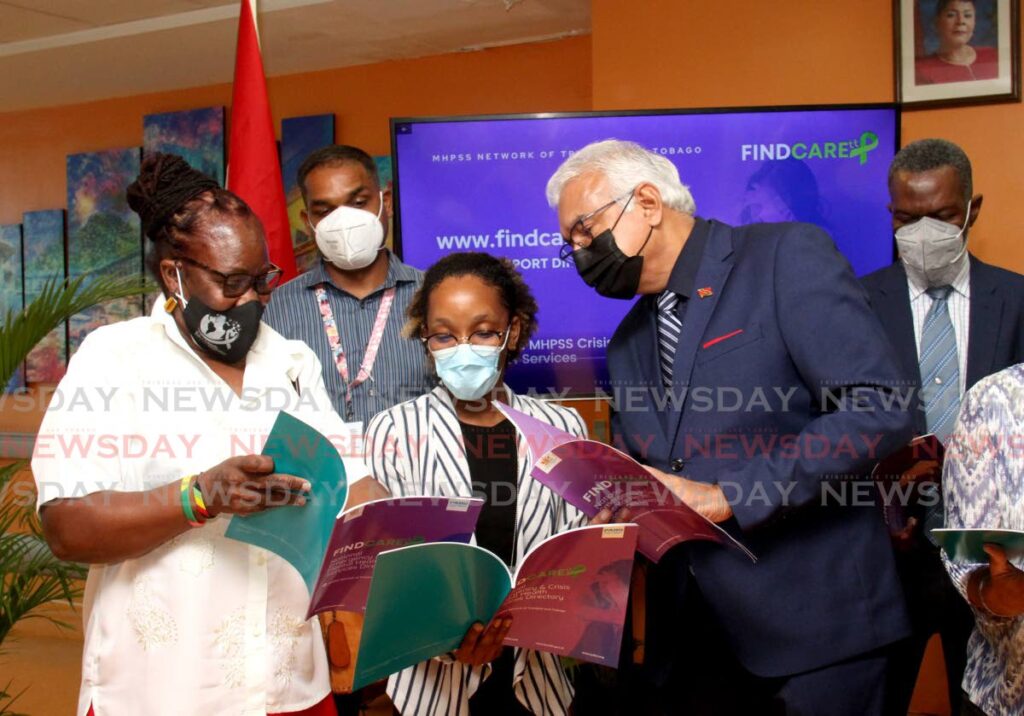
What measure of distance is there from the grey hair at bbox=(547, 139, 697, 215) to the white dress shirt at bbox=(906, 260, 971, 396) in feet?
3.36

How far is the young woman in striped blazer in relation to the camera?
1.89 metres

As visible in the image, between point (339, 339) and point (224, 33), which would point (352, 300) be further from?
point (224, 33)

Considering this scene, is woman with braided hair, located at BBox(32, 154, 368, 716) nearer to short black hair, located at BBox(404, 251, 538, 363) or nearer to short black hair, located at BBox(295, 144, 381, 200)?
short black hair, located at BBox(404, 251, 538, 363)

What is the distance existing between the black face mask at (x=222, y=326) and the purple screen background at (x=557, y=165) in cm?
156

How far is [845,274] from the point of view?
1.80m

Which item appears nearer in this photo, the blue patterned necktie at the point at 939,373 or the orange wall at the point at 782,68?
the blue patterned necktie at the point at 939,373

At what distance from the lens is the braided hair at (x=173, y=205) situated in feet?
5.30

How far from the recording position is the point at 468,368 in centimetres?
197

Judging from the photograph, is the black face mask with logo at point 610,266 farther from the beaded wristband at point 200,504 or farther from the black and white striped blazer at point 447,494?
the beaded wristband at point 200,504

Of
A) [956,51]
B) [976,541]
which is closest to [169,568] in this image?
[976,541]

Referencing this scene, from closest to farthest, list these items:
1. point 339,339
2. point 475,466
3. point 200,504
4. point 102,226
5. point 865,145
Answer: point 200,504 < point 475,466 < point 339,339 < point 865,145 < point 102,226

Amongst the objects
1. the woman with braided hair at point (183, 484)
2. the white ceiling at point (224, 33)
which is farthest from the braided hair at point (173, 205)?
the white ceiling at point (224, 33)

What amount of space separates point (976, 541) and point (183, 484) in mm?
1179

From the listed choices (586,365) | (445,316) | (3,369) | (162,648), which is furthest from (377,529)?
(586,365)
